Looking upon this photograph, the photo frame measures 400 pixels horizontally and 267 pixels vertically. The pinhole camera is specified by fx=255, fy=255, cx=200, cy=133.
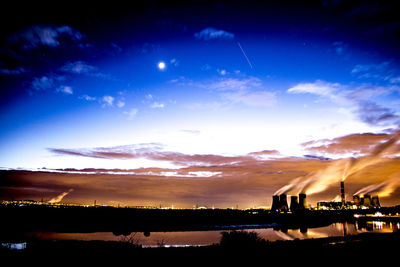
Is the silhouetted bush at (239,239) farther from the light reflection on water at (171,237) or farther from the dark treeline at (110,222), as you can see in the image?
the dark treeline at (110,222)

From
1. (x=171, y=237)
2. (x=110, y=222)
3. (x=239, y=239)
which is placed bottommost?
(x=110, y=222)

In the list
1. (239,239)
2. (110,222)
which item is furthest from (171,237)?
(110,222)

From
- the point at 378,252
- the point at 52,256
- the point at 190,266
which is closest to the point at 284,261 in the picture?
the point at 190,266

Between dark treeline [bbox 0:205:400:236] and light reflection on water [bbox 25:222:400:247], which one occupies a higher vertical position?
light reflection on water [bbox 25:222:400:247]

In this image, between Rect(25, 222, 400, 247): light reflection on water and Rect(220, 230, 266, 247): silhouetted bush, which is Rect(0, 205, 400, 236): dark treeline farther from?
Rect(220, 230, 266, 247): silhouetted bush

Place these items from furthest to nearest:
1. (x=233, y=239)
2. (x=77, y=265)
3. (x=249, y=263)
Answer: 1. (x=233, y=239)
2. (x=249, y=263)
3. (x=77, y=265)

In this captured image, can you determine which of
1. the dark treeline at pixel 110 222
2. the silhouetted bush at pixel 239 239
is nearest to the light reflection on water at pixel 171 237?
the dark treeline at pixel 110 222

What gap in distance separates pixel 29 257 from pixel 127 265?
4.46 meters

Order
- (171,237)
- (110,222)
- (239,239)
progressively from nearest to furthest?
1. (239,239)
2. (171,237)
3. (110,222)

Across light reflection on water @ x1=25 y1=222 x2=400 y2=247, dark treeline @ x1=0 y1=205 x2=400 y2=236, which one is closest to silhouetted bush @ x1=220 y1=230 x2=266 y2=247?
light reflection on water @ x1=25 y1=222 x2=400 y2=247

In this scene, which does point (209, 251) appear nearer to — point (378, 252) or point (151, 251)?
point (151, 251)

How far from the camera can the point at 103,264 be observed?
10.5 meters

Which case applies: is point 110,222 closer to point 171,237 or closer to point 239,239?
point 171,237

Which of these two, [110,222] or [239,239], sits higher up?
[239,239]
